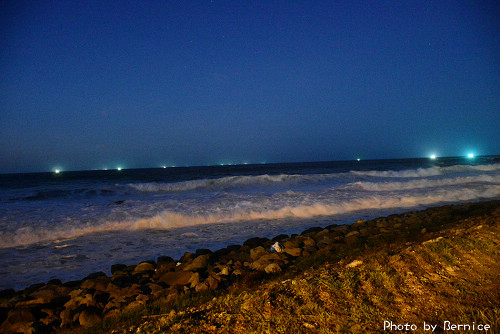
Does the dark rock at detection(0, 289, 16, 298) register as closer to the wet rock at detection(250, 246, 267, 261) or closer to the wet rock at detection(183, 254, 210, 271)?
the wet rock at detection(183, 254, 210, 271)

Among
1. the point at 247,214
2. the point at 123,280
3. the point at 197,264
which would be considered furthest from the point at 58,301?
the point at 247,214

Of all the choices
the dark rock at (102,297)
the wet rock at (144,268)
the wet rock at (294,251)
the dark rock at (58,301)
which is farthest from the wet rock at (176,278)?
the wet rock at (294,251)

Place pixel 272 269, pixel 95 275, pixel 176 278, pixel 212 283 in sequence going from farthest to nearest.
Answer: pixel 95 275, pixel 176 278, pixel 272 269, pixel 212 283

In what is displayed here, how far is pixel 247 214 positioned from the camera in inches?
493

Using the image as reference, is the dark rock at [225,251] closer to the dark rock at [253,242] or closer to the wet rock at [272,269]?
the dark rock at [253,242]

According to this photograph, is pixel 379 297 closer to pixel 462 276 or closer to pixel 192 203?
pixel 462 276

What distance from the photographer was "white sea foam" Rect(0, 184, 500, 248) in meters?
9.67

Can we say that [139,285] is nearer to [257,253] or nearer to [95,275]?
[95,275]

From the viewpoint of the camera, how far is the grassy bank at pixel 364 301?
8.37ft

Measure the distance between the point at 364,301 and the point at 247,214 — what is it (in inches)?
385

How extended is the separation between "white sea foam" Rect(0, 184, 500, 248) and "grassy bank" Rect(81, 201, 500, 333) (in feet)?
25.4

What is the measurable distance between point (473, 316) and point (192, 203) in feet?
44.7

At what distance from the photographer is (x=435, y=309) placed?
2721 mm

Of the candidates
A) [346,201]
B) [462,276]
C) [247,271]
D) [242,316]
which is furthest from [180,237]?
[346,201]
